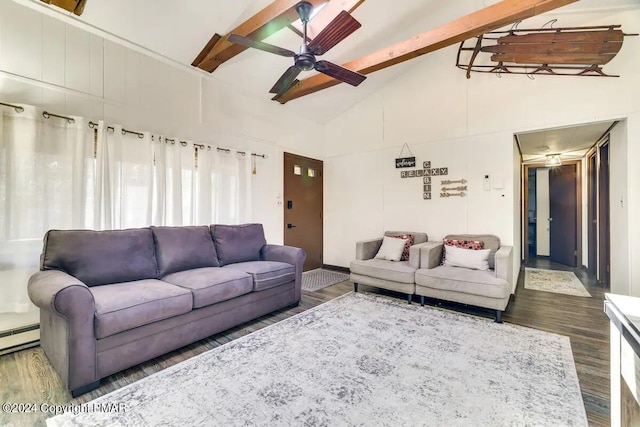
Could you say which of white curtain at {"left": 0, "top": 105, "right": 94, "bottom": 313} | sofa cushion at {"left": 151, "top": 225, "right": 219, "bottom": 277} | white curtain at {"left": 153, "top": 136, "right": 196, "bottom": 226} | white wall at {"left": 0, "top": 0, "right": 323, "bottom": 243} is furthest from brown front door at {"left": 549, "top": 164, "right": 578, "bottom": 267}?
white curtain at {"left": 0, "top": 105, "right": 94, "bottom": 313}

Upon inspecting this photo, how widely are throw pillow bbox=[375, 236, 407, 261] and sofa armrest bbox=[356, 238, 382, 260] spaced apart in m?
0.11

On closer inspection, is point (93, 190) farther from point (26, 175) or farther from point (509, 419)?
point (509, 419)

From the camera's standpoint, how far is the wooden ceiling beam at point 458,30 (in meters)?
2.50

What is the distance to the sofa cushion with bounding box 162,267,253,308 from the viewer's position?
2.45 metres

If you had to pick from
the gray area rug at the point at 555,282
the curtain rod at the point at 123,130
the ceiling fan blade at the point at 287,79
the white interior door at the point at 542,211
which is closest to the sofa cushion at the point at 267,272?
the curtain rod at the point at 123,130


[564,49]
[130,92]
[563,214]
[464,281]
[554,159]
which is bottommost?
[464,281]

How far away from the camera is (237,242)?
3494 mm

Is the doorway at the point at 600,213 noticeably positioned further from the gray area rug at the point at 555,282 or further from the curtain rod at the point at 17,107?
the curtain rod at the point at 17,107

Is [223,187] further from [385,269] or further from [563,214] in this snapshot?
[563,214]

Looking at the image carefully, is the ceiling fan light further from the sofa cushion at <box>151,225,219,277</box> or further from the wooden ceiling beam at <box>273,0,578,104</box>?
the sofa cushion at <box>151,225,219,277</box>

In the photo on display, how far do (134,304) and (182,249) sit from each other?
96cm

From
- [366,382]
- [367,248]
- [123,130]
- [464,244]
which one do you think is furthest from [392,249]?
[123,130]

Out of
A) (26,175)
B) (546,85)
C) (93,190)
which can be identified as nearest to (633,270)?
(546,85)

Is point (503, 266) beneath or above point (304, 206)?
beneath
